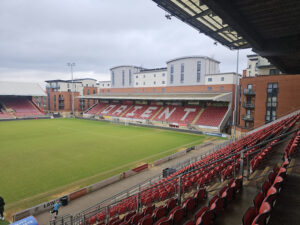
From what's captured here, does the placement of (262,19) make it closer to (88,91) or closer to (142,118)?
(142,118)

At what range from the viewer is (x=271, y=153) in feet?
29.4

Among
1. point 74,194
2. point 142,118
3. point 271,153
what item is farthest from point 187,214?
point 142,118

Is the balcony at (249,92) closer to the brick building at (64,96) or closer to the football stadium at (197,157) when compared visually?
the football stadium at (197,157)

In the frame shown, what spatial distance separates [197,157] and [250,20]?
15207 millimetres

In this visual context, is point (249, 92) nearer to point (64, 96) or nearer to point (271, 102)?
point (271, 102)

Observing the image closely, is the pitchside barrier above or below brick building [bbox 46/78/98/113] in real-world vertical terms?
below

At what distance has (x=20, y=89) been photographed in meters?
53.4

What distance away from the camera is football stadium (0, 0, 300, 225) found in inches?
202

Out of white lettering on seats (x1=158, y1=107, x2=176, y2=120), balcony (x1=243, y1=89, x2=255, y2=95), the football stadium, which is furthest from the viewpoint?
white lettering on seats (x1=158, y1=107, x2=176, y2=120)

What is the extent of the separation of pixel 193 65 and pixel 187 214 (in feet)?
178

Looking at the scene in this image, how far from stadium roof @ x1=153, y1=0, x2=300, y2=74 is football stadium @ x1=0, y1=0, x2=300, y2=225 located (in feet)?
0.11

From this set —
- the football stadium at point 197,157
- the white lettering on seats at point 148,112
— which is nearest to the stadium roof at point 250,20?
the football stadium at point 197,157

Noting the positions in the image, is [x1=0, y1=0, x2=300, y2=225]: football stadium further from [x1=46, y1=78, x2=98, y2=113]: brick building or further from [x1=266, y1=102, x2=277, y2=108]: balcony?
[x1=46, y1=78, x2=98, y2=113]: brick building

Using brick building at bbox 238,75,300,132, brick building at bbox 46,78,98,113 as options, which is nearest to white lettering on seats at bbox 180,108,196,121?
brick building at bbox 238,75,300,132
